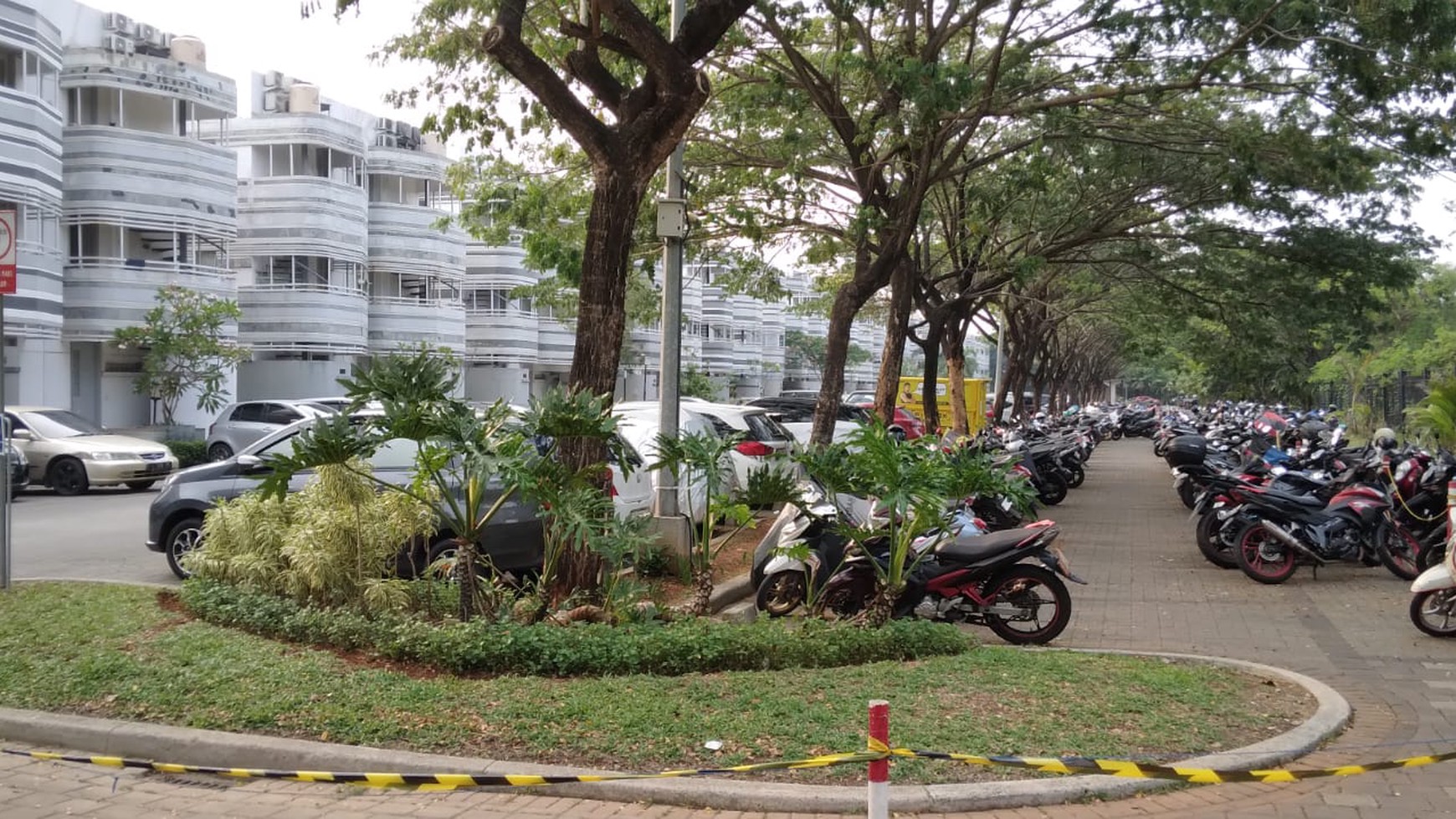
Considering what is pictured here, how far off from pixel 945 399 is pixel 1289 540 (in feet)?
87.7

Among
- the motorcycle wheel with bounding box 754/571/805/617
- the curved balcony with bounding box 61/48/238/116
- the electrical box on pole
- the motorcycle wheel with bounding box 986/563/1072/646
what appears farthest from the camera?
the curved balcony with bounding box 61/48/238/116

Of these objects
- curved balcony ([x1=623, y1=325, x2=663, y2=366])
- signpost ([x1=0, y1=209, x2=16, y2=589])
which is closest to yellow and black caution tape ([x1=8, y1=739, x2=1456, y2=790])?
signpost ([x1=0, y1=209, x2=16, y2=589])

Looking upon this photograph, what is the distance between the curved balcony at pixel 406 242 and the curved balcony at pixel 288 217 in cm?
349

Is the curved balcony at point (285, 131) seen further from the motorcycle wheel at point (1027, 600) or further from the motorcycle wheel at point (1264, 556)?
the motorcycle wheel at point (1027, 600)

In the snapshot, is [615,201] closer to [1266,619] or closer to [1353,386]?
[1266,619]

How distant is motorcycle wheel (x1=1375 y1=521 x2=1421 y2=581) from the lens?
11.0 meters

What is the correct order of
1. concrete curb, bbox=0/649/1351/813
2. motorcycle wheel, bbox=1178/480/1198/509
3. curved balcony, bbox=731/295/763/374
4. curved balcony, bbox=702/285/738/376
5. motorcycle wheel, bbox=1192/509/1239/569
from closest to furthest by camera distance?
concrete curb, bbox=0/649/1351/813 → motorcycle wheel, bbox=1192/509/1239/569 → motorcycle wheel, bbox=1178/480/1198/509 → curved balcony, bbox=702/285/738/376 → curved balcony, bbox=731/295/763/374

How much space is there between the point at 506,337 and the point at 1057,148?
1292 inches

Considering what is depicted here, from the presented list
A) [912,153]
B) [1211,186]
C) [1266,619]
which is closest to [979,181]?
[1211,186]

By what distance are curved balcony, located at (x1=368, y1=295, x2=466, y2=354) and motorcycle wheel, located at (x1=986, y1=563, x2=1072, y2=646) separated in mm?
34988

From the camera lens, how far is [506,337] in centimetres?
4662

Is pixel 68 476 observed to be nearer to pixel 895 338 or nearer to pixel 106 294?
pixel 106 294

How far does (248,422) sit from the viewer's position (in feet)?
83.0

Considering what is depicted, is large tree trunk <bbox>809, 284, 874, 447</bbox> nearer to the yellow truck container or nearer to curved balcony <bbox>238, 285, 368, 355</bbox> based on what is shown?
the yellow truck container
